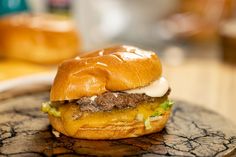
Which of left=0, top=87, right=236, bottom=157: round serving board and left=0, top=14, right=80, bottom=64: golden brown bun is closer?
left=0, top=87, right=236, bottom=157: round serving board

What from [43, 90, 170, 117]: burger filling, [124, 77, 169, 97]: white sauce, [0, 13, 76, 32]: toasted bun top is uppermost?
[0, 13, 76, 32]: toasted bun top

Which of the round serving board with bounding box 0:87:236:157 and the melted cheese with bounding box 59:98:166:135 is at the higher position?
the melted cheese with bounding box 59:98:166:135

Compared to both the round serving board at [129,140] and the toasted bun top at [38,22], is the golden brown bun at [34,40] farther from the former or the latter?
the round serving board at [129,140]

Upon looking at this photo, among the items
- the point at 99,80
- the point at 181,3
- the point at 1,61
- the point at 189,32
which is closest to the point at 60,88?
the point at 99,80

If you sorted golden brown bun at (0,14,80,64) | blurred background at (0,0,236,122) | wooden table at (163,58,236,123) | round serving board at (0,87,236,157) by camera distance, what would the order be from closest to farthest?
round serving board at (0,87,236,157)
wooden table at (163,58,236,123)
blurred background at (0,0,236,122)
golden brown bun at (0,14,80,64)

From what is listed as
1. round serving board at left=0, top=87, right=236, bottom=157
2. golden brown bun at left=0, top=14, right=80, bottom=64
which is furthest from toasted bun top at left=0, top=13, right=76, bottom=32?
round serving board at left=0, top=87, right=236, bottom=157

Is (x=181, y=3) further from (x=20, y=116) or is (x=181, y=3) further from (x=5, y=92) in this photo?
(x=20, y=116)

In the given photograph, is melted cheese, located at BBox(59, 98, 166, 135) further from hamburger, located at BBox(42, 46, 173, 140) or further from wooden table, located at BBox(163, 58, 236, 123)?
wooden table, located at BBox(163, 58, 236, 123)
